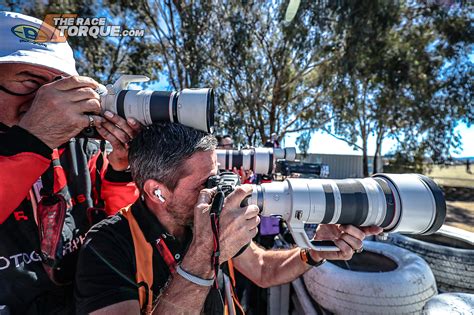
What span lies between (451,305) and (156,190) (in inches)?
75.5

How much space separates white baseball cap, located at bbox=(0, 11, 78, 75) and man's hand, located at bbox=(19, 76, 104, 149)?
0.33 meters

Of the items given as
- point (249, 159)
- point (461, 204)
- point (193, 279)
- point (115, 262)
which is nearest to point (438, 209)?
point (193, 279)

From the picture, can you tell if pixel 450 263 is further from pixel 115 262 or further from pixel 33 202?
pixel 33 202

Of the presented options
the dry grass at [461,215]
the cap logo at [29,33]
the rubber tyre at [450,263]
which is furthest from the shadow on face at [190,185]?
the dry grass at [461,215]

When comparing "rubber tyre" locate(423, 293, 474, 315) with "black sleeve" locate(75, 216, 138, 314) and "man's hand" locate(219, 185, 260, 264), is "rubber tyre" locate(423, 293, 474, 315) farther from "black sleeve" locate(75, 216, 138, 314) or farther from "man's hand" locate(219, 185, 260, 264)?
"black sleeve" locate(75, 216, 138, 314)

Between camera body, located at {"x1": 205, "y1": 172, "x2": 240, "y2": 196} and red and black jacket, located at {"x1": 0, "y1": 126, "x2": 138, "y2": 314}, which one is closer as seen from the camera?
red and black jacket, located at {"x1": 0, "y1": 126, "x2": 138, "y2": 314}

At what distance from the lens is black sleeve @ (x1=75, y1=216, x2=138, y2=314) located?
1.45 metres

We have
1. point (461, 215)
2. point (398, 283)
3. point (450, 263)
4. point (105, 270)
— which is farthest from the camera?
point (461, 215)

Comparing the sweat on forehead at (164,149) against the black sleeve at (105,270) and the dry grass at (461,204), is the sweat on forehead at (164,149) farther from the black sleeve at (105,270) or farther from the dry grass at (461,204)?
the dry grass at (461,204)

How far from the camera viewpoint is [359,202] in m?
1.69

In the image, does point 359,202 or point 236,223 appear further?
point 359,202

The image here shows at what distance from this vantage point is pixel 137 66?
13.9m

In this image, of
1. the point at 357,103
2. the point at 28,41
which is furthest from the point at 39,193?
the point at 357,103

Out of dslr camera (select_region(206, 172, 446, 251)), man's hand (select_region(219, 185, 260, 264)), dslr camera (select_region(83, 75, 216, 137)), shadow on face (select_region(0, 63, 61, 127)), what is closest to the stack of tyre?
dslr camera (select_region(206, 172, 446, 251))
